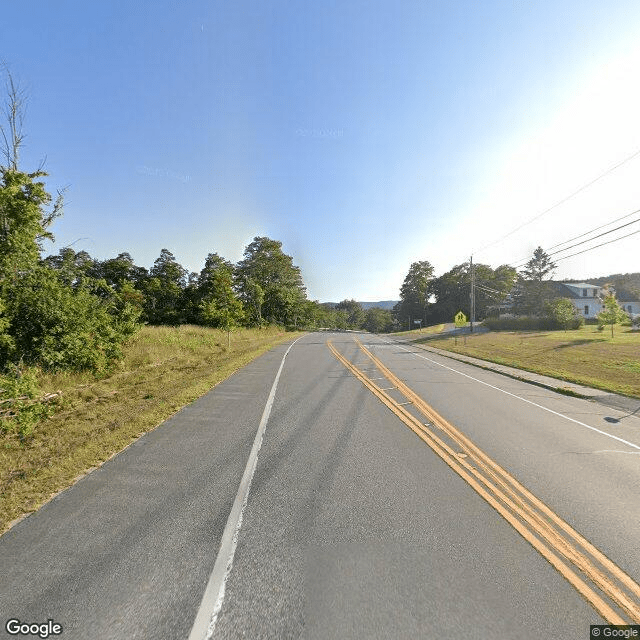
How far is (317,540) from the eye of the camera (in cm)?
357

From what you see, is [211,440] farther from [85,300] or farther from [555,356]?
[555,356]

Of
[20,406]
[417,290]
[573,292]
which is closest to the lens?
[20,406]

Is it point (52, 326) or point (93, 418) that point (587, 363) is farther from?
point (52, 326)

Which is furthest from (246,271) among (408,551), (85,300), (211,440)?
(408,551)

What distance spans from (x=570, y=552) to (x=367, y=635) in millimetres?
2442

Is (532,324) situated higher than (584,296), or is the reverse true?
(584,296)

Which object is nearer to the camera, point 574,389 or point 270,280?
point 574,389

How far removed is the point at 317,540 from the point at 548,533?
2618mm

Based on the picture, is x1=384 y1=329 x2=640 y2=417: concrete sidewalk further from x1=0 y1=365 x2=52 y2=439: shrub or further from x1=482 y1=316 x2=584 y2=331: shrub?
x1=482 y1=316 x2=584 y2=331: shrub

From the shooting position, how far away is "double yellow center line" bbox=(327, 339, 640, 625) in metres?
2.88

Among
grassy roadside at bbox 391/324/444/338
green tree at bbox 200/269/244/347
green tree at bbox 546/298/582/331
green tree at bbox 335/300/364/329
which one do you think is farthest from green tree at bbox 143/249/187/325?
green tree at bbox 335/300/364/329

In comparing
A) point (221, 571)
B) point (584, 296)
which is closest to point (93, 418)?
point (221, 571)

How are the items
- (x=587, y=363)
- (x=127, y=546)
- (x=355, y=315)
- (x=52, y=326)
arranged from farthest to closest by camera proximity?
(x=355, y=315), (x=587, y=363), (x=52, y=326), (x=127, y=546)

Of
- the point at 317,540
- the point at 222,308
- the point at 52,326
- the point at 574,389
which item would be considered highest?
the point at 222,308
